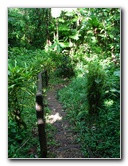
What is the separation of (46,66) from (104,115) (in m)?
3.23

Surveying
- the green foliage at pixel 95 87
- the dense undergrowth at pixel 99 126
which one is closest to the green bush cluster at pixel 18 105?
the dense undergrowth at pixel 99 126

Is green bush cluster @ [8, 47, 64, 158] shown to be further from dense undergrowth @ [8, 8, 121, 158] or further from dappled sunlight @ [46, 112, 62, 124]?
dappled sunlight @ [46, 112, 62, 124]

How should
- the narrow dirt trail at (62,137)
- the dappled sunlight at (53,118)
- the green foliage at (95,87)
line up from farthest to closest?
the dappled sunlight at (53,118) → the green foliage at (95,87) → the narrow dirt trail at (62,137)

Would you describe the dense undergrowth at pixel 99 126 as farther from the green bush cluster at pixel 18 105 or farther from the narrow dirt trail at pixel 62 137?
the green bush cluster at pixel 18 105

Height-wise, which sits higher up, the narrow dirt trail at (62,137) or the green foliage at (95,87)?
the green foliage at (95,87)

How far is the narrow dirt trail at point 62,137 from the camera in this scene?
267cm

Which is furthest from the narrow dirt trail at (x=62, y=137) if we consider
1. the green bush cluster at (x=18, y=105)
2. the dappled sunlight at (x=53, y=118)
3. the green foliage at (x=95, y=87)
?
the green foliage at (x=95, y=87)

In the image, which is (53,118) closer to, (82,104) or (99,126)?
(82,104)

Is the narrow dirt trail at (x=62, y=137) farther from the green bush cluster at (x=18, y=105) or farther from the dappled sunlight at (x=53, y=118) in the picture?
the green bush cluster at (x=18, y=105)

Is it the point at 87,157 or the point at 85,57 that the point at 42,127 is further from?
the point at 85,57

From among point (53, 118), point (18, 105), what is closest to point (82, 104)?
point (53, 118)

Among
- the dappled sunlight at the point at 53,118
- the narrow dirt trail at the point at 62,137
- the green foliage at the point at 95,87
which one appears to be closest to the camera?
the narrow dirt trail at the point at 62,137

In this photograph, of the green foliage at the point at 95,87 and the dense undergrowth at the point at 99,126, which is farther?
the green foliage at the point at 95,87

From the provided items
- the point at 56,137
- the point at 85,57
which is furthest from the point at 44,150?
the point at 85,57
